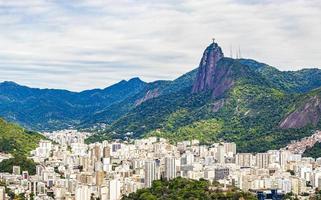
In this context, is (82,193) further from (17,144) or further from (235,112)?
(235,112)

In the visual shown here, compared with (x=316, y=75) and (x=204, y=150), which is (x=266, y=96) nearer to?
(x=204, y=150)

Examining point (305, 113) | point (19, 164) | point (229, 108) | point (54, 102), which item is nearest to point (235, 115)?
point (229, 108)

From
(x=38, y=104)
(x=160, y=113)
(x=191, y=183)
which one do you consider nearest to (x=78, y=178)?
(x=191, y=183)

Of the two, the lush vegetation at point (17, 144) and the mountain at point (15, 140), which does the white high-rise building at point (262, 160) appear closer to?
the lush vegetation at point (17, 144)

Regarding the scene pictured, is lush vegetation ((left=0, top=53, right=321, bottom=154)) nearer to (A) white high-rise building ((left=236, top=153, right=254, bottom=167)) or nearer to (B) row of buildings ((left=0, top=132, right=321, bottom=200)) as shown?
(B) row of buildings ((left=0, top=132, right=321, bottom=200))

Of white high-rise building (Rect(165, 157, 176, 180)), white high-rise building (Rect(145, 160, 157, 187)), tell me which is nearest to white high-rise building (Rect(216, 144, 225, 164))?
white high-rise building (Rect(165, 157, 176, 180))

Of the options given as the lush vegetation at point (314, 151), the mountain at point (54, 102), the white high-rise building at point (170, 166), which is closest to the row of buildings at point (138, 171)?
the white high-rise building at point (170, 166)

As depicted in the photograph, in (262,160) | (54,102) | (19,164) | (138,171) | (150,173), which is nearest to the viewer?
(150,173)
